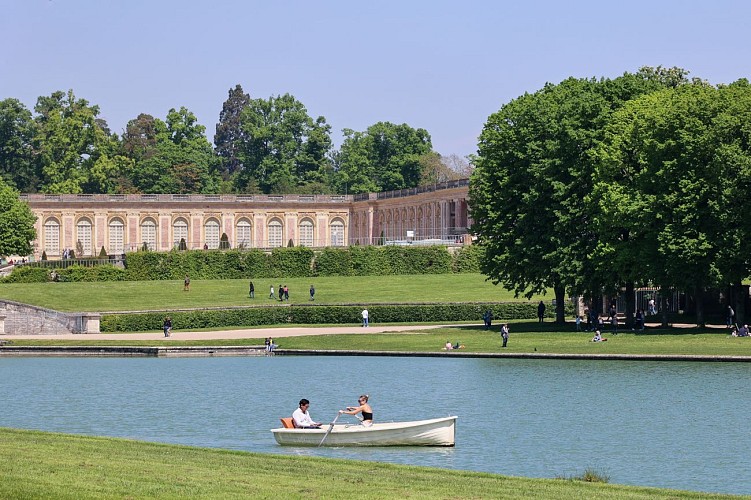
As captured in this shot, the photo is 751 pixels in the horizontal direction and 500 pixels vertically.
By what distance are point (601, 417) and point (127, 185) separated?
417 ft

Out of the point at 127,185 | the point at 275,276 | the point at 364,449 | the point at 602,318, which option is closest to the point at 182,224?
the point at 127,185

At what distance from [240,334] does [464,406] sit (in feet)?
97.2

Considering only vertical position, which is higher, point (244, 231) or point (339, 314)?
point (244, 231)

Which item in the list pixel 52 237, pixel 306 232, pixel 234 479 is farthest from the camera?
pixel 306 232

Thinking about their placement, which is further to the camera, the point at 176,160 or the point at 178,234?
the point at 176,160

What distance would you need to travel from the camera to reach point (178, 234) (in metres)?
148

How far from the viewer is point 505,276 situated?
69.1m

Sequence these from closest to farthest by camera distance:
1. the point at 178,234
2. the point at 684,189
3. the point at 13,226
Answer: the point at 684,189, the point at 13,226, the point at 178,234

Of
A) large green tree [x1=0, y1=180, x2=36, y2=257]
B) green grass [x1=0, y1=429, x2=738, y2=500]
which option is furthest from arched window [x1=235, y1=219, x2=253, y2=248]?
green grass [x1=0, y1=429, x2=738, y2=500]

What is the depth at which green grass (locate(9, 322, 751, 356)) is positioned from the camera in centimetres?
5616

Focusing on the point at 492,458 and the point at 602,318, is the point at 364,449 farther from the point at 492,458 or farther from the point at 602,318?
the point at 602,318

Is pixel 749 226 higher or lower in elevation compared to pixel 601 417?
higher

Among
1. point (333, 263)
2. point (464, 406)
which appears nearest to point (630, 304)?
point (464, 406)

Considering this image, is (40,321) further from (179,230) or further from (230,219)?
(230,219)
